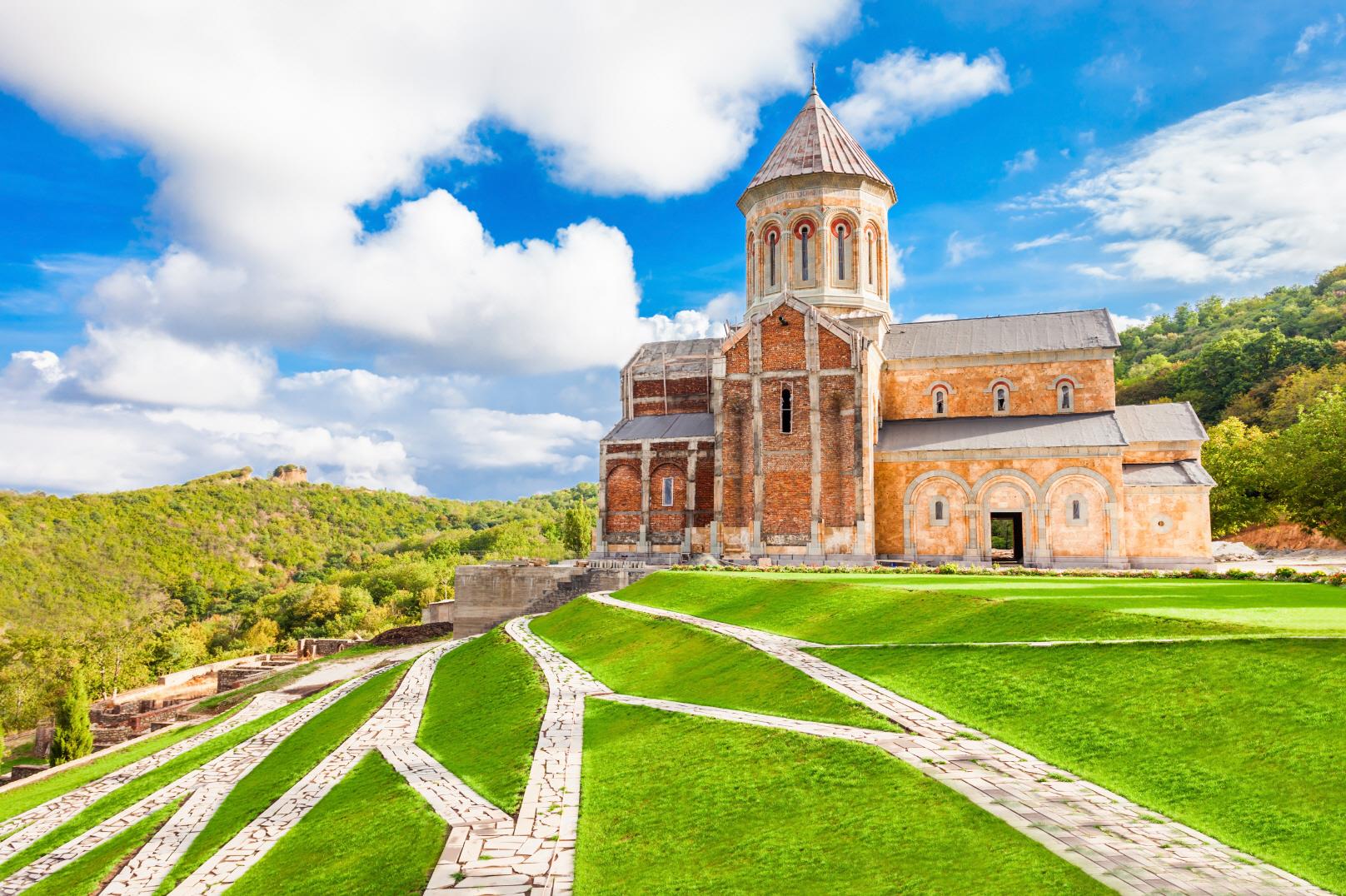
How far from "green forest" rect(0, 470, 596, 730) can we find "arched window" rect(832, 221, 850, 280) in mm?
29465

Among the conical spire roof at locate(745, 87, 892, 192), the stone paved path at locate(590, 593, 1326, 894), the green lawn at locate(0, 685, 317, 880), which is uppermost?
the conical spire roof at locate(745, 87, 892, 192)

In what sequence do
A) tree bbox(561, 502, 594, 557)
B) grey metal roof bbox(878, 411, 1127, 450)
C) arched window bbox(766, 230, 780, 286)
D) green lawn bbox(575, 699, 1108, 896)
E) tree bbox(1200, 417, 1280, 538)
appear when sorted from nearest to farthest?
green lawn bbox(575, 699, 1108, 896), grey metal roof bbox(878, 411, 1127, 450), arched window bbox(766, 230, 780, 286), tree bbox(1200, 417, 1280, 538), tree bbox(561, 502, 594, 557)

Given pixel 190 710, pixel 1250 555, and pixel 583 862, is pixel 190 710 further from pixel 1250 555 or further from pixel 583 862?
pixel 1250 555

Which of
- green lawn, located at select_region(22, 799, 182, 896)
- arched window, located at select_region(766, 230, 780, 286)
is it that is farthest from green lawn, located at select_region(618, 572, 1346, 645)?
arched window, located at select_region(766, 230, 780, 286)

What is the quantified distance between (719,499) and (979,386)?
1225cm

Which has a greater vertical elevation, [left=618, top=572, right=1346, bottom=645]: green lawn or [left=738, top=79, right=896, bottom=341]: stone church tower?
[left=738, top=79, right=896, bottom=341]: stone church tower

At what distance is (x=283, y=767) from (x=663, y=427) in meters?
26.9

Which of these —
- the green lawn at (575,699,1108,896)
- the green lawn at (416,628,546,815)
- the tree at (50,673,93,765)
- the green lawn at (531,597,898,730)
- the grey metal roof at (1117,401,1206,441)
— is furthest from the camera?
the grey metal roof at (1117,401,1206,441)

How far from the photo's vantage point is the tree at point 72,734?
28797mm

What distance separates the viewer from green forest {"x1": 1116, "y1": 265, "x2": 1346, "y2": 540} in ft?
116

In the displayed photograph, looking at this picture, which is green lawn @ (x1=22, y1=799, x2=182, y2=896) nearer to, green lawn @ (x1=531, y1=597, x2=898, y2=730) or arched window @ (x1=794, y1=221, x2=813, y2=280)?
green lawn @ (x1=531, y1=597, x2=898, y2=730)

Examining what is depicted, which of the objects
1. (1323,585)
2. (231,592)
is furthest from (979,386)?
(231,592)

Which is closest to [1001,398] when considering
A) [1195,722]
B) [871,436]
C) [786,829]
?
[871,436]

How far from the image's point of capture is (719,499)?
35719 mm
